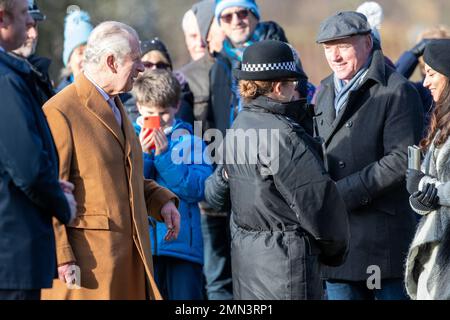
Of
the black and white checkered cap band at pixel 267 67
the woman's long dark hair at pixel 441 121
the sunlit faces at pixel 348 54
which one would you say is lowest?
the woman's long dark hair at pixel 441 121

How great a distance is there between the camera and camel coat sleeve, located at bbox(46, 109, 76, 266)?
5.42 metres

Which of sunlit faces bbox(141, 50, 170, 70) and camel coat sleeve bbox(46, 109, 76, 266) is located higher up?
sunlit faces bbox(141, 50, 170, 70)

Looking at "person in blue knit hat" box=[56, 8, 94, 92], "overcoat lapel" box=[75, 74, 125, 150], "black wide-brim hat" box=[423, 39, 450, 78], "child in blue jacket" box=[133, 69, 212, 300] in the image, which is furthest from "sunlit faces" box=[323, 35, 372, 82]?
"person in blue knit hat" box=[56, 8, 94, 92]

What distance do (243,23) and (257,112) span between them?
Answer: 8.93ft

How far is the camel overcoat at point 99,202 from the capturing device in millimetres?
5555

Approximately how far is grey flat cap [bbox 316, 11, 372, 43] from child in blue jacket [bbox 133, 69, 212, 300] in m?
1.06

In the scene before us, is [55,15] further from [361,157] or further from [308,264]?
[308,264]

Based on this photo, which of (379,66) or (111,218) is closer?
(111,218)

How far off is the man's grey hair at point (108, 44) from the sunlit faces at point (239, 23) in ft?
8.64

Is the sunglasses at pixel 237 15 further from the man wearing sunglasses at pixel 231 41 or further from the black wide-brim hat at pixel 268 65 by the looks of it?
the black wide-brim hat at pixel 268 65

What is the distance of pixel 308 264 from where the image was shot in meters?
5.77
